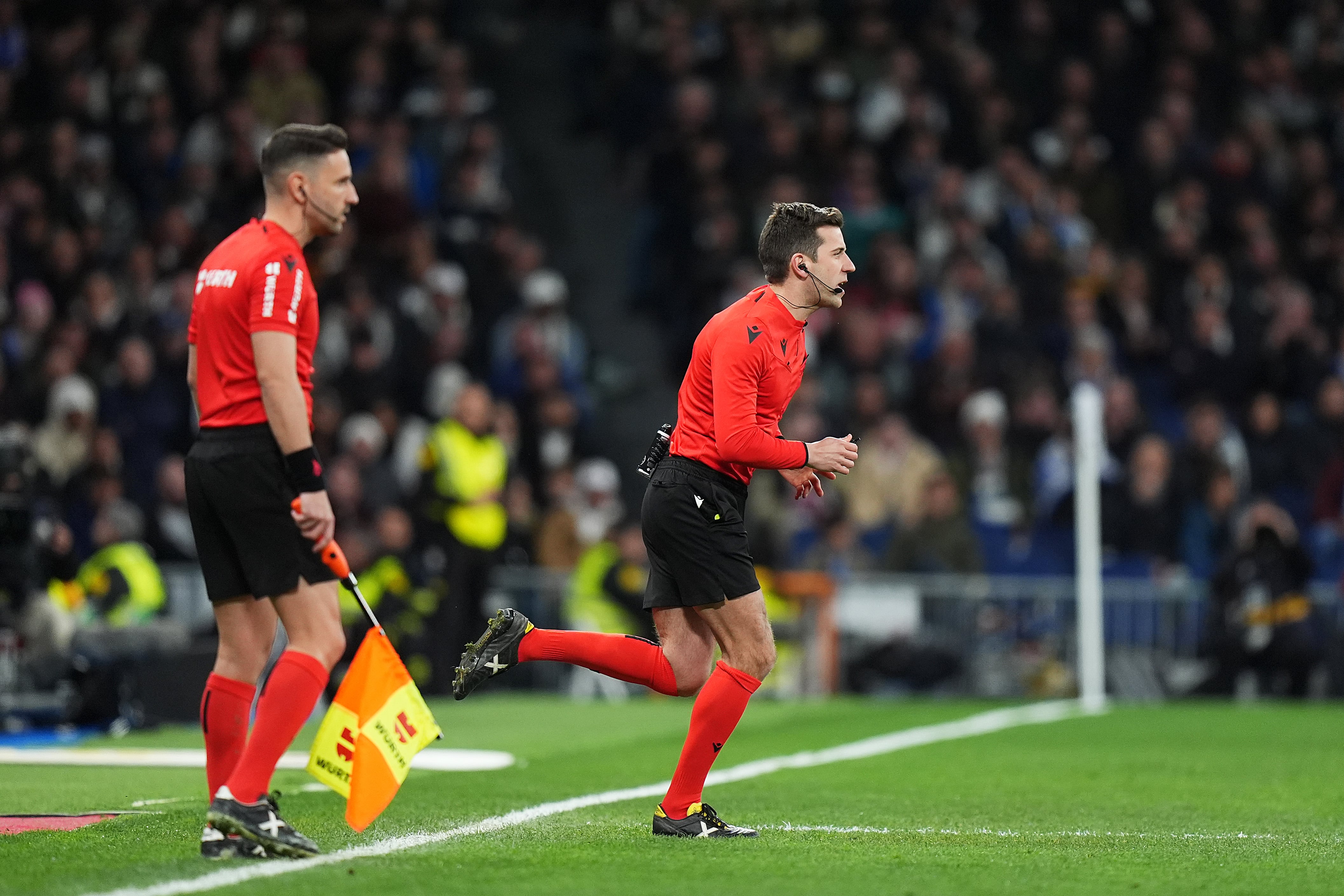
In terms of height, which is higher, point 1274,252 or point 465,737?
point 1274,252

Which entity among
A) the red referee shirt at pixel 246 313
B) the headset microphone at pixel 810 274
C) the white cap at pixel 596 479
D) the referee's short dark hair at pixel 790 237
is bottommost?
the white cap at pixel 596 479

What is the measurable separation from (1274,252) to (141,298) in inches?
446

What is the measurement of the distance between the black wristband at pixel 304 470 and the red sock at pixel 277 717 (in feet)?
1.70

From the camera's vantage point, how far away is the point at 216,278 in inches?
238

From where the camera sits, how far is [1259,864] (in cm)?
614

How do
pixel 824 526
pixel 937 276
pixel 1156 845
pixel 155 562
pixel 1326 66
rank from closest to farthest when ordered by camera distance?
pixel 1156 845
pixel 155 562
pixel 824 526
pixel 937 276
pixel 1326 66

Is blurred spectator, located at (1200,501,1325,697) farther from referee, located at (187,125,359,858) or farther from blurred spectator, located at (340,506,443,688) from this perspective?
referee, located at (187,125,359,858)

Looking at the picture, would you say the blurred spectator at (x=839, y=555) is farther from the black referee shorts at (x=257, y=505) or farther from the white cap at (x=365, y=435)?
the black referee shorts at (x=257, y=505)

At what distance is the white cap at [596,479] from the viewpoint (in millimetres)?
17469

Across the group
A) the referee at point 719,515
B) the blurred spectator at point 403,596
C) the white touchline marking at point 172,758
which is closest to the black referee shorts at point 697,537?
the referee at point 719,515

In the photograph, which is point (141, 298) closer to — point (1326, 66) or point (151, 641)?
point (151, 641)

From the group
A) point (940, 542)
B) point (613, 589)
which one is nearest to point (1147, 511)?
point (940, 542)

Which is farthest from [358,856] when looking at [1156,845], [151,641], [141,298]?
[141,298]

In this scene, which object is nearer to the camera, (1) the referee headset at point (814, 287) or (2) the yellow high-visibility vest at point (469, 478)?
(1) the referee headset at point (814, 287)
